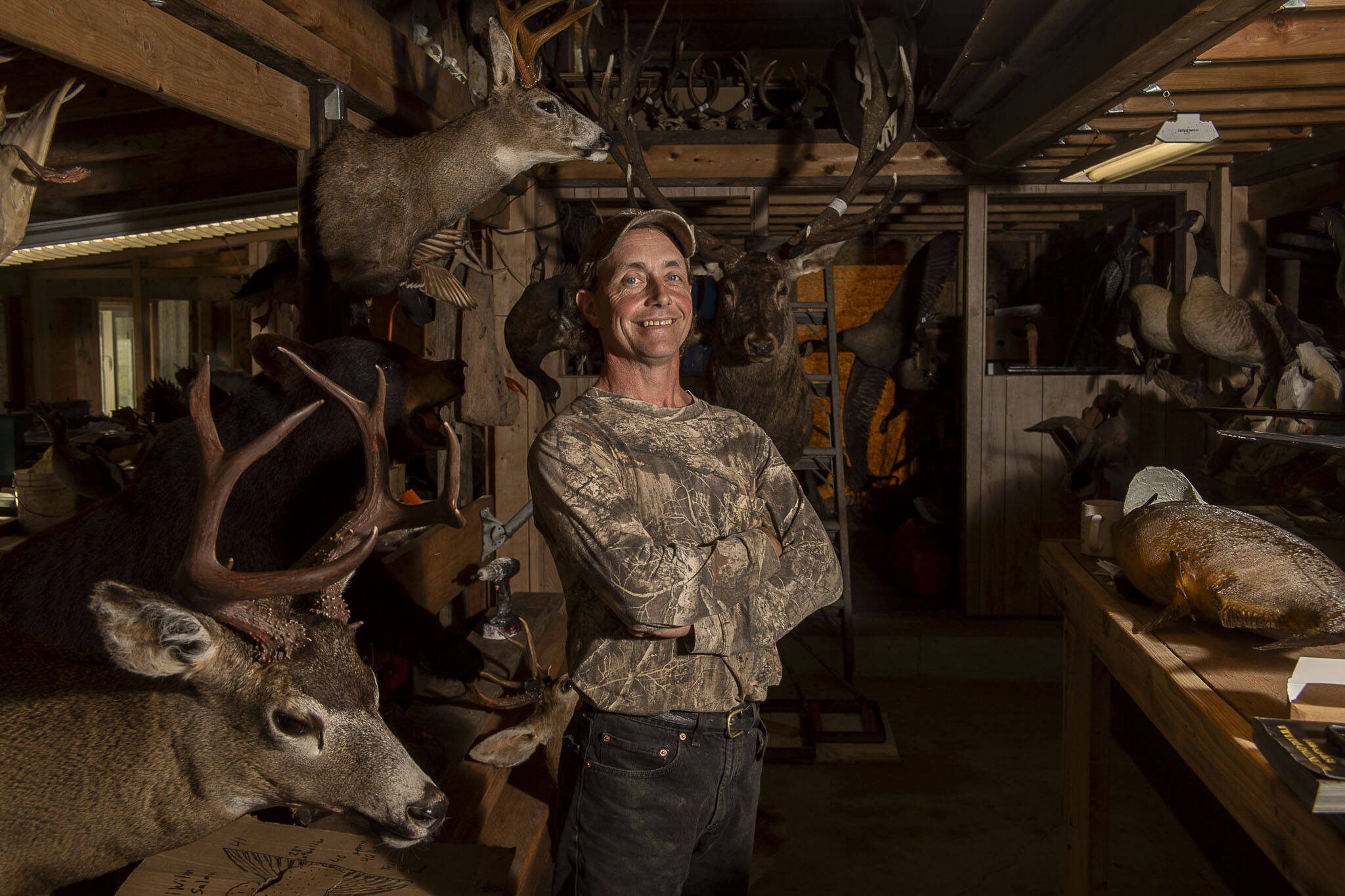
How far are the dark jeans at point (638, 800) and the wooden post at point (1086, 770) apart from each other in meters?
1.25

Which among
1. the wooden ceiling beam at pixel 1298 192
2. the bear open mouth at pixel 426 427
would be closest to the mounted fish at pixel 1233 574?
the bear open mouth at pixel 426 427

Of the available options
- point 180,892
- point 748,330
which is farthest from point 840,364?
point 180,892

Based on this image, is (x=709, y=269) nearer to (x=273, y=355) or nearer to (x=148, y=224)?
(x=148, y=224)

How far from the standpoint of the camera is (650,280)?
2.01m

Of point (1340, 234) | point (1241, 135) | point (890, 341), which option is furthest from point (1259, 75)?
point (890, 341)

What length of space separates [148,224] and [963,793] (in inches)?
169

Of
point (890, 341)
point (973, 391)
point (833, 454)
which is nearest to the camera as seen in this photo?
point (833, 454)

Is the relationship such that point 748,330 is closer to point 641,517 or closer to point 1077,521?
point 641,517

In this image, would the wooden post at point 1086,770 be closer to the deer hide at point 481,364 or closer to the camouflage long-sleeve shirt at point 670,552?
the camouflage long-sleeve shirt at point 670,552

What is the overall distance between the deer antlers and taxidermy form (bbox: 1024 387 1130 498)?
4343 millimetres

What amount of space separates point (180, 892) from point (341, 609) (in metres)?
0.72

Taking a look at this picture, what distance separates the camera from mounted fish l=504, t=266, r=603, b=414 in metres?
4.13

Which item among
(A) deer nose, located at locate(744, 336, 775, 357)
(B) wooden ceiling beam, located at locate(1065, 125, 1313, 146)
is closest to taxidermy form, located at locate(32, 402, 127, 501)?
→ (A) deer nose, located at locate(744, 336, 775, 357)

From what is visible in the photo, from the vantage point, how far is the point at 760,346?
4.09 meters
